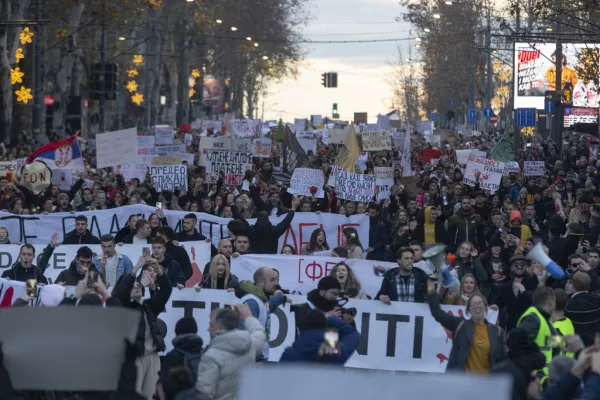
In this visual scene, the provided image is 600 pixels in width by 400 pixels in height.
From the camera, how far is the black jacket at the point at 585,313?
1032 centimetres

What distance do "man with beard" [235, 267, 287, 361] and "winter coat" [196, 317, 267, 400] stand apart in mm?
1415

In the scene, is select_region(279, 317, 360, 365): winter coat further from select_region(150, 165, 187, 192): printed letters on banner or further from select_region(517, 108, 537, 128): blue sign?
select_region(517, 108, 537, 128): blue sign

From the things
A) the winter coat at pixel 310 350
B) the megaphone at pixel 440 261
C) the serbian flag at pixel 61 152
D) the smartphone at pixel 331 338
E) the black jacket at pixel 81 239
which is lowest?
the black jacket at pixel 81 239

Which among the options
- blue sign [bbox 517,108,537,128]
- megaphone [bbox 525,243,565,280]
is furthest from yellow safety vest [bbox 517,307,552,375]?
blue sign [bbox 517,108,537,128]

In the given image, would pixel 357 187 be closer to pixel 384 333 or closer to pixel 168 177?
pixel 168 177

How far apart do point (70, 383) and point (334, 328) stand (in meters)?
2.18

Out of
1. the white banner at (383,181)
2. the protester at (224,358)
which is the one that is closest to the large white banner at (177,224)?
the white banner at (383,181)

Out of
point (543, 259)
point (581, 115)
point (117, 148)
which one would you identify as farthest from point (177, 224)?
point (581, 115)

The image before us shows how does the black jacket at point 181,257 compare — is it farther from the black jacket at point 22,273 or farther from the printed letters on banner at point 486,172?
the printed letters on banner at point 486,172

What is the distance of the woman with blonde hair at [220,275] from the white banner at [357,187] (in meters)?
7.50

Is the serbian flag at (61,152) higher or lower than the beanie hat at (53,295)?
higher

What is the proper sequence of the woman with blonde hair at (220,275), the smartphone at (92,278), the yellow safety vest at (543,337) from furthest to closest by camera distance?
the woman with blonde hair at (220,275) < the smartphone at (92,278) < the yellow safety vest at (543,337)

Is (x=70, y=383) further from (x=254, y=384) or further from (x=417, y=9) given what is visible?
(x=417, y=9)

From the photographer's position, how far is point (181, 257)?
13383 mm
